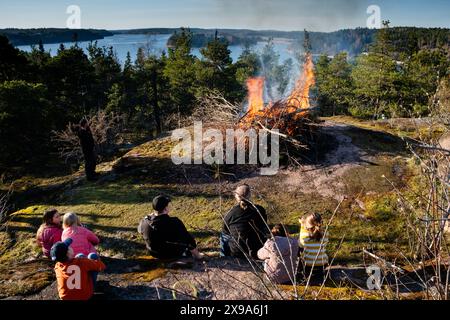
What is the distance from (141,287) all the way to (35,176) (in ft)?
55.7

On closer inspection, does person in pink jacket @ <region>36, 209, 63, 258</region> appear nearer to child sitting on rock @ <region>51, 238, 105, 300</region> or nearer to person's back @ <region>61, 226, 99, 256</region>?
person's back @ <region>61, 226, 99, 256</region>

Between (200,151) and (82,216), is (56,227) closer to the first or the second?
(82,216)

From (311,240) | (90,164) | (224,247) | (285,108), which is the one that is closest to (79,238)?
(224,247)

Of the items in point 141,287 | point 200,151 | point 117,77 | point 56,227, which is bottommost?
point 141,287

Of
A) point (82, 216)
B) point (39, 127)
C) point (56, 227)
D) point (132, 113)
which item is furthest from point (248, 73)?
point (56, 227)

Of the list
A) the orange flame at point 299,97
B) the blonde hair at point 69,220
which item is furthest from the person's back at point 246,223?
the orange flame at point 299,97

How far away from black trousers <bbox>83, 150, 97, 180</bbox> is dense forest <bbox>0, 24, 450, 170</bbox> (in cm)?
844

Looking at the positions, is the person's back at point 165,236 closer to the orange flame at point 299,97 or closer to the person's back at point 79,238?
the person's back at point 79,238

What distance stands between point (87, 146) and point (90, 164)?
694 millimetres

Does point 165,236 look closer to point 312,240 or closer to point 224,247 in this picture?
point 224,247

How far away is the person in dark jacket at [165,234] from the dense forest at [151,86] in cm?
1399

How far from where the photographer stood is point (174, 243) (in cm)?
524

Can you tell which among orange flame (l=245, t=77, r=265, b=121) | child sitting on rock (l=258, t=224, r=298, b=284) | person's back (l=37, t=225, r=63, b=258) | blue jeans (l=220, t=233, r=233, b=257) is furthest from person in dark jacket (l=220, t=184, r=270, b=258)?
orange flame (l=245, t=77, r=265, b=121)

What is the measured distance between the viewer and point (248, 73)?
1473 inches
